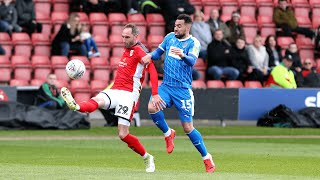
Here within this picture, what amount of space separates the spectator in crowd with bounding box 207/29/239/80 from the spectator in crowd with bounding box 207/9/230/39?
56 centimetres

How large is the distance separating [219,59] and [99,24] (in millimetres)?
3495

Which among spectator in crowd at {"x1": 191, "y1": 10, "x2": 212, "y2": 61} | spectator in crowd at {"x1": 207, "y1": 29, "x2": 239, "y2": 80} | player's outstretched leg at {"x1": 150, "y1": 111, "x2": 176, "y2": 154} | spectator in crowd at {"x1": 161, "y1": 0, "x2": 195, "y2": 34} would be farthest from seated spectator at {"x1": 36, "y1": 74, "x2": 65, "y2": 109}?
player's outstretched leg at {"x1": 150, "y1": 111, "x2": 176, "y2": 154}

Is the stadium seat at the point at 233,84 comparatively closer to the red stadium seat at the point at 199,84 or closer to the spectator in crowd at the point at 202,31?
the red stadium seat at the point at 199,84

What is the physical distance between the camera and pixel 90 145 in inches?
776

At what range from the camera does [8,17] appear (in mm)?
26250

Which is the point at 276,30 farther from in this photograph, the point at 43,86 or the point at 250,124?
the point at 43,86

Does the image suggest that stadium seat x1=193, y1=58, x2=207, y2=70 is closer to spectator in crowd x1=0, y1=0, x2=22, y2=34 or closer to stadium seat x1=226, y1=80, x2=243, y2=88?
stadium seat x1=226, y1=80, x2=243, y2=88

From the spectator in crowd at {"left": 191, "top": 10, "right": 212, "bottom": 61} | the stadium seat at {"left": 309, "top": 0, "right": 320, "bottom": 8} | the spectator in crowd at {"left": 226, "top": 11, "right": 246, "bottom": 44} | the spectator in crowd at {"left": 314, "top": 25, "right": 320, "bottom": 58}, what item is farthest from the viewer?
the stadium seat at {"left": 309, "top": 0, "right": 320, "bottom": 8}

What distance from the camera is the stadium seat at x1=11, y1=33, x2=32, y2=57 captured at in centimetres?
2620

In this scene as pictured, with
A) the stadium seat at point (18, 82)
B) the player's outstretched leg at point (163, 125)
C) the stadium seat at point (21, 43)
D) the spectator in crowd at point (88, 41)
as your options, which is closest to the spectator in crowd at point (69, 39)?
the spectator in crowd at point (88, 41)

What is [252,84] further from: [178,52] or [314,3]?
[178,52]

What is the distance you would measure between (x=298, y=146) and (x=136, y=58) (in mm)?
7359

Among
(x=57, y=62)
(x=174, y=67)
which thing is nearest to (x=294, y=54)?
(x=57, y=62)

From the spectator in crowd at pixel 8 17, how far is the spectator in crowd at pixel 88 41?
5.67ft
